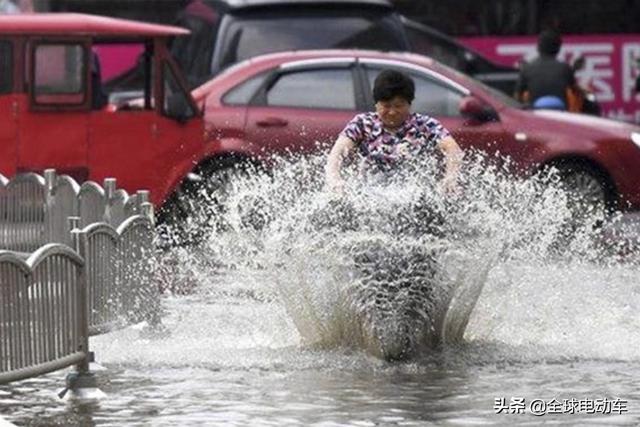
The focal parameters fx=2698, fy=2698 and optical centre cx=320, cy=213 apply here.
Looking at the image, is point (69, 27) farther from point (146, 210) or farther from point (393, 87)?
point (393, 87)

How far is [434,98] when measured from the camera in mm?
23875

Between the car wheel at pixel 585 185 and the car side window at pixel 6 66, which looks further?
the car wheel at pixel 585 185

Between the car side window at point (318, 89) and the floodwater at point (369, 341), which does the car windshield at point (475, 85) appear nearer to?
the car side window at point (318, 89)

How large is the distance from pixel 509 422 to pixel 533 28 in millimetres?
22297

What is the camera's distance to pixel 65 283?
1212 centimetres

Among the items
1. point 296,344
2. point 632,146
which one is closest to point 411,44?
point 632,146

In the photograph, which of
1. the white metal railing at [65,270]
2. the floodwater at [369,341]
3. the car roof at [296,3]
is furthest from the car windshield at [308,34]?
the white metal railing at [65,270]

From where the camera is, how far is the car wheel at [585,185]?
24.0m

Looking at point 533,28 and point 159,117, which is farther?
point 533,28

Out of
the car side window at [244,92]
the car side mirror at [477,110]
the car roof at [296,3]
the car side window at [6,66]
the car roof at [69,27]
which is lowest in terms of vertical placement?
the car side mirror at [477,110]

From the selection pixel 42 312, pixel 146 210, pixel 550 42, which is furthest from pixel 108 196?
pixel 550 42

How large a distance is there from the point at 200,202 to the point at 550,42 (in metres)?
7.50

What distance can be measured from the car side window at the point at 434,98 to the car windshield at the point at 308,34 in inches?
184

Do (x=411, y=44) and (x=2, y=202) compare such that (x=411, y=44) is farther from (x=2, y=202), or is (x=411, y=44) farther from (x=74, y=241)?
(x=74, y=241)
